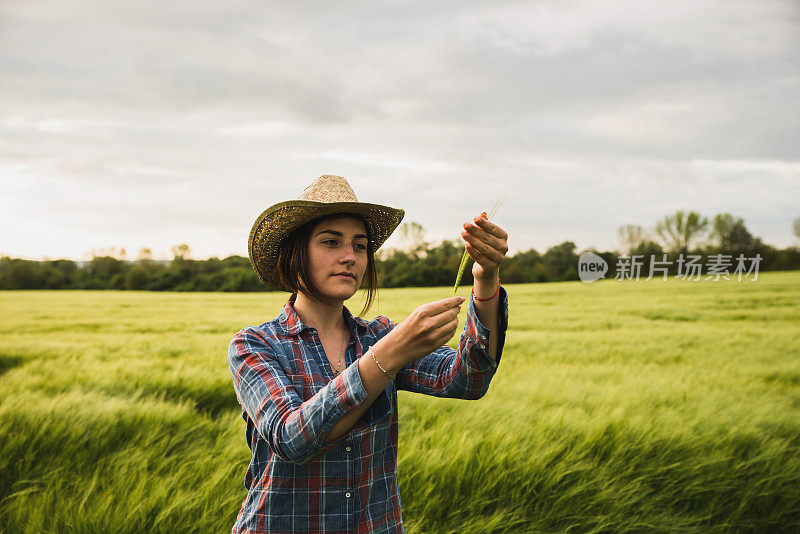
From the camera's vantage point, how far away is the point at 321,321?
157 centimetres

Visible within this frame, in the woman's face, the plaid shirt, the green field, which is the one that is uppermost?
the woman's face

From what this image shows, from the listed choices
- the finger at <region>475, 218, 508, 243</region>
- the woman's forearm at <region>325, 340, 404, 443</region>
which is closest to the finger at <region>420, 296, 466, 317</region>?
the woman's forearm at <region>325, 340, 404, 443</region>

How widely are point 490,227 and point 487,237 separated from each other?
28 millimetres

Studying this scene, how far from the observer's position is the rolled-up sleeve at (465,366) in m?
1.49

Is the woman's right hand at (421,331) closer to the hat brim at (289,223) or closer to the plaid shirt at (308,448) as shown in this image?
the plaid shirt at (308,448)

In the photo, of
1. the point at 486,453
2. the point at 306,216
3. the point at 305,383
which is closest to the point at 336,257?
the point at 306,216

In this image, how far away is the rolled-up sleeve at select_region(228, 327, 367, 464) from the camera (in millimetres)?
1145

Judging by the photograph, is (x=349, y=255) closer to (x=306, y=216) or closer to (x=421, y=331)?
(x=306, y=216)

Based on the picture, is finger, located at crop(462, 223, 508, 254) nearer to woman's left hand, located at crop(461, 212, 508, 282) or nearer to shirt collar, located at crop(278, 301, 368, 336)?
woman's left hand, located at crop(461, 212, 508, 282)

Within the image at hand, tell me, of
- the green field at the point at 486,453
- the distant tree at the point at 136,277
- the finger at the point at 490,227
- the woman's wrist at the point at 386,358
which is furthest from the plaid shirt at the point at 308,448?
the distant tree at the point at 136,277

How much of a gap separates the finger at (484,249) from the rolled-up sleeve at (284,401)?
1.37ft

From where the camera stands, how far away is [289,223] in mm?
1501

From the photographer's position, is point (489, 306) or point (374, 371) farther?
point (489, 306)

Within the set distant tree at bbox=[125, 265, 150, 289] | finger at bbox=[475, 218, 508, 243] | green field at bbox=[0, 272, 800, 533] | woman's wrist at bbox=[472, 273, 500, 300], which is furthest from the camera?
distant tree at bbox=[125, 265, 150, 289]
